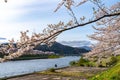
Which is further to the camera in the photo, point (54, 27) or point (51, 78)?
point (51, 78)

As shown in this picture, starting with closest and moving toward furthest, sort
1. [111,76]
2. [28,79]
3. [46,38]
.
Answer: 1. [46,38]
2. [111,76]
3. [28,79]

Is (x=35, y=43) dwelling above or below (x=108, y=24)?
below

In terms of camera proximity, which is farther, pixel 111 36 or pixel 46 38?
pixel 111 36

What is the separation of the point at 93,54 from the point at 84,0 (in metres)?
5.12

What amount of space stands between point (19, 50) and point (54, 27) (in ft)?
3.39

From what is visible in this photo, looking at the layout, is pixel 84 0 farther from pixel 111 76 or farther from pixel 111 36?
pixel 111 76

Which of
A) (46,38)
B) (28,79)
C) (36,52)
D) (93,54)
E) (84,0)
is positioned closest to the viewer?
(46,38)

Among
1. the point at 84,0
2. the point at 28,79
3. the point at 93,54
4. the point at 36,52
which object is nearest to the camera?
the point at 36,52

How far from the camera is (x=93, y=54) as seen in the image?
14.7 metres

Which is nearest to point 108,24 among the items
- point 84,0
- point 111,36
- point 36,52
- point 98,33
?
point 111,36

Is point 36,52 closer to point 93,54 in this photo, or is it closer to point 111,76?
point 93,54

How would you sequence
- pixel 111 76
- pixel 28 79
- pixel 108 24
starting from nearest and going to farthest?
pixel 108 24
pixel 111 76
pixel 28 79

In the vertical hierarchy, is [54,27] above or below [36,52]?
above

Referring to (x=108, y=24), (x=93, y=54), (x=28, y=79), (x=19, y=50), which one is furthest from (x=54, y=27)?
(x=28, y=79)
